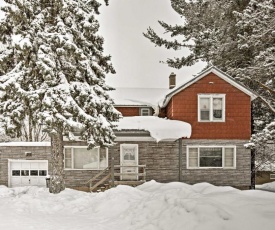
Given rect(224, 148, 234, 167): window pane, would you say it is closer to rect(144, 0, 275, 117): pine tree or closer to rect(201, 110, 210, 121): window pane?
rect(201, 110, 210, 121): window pane

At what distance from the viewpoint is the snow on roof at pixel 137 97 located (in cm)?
2405

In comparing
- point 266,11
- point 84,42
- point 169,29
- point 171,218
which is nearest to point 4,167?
point 84,42

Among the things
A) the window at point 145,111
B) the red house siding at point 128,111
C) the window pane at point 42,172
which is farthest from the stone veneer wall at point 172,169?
the window at point 145,111

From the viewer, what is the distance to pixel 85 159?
20922 mm

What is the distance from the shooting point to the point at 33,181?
21469mm

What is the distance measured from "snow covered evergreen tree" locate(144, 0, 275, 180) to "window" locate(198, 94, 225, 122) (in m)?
2.05

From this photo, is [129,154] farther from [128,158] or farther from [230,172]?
[230,172]

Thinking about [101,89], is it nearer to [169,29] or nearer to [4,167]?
[4,167]

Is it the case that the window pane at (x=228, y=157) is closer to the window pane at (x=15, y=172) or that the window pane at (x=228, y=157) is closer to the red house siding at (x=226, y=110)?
the red house siding at (x=226, y=110)

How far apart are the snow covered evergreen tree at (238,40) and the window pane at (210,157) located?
261 cm

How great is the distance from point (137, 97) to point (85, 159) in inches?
285

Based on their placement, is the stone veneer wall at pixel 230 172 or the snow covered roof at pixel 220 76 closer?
the snow covered roof at pixel 220 76

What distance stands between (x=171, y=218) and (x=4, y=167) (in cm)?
1610

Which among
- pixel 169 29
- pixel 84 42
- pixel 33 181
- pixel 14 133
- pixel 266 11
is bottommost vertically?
pixel 33 181
